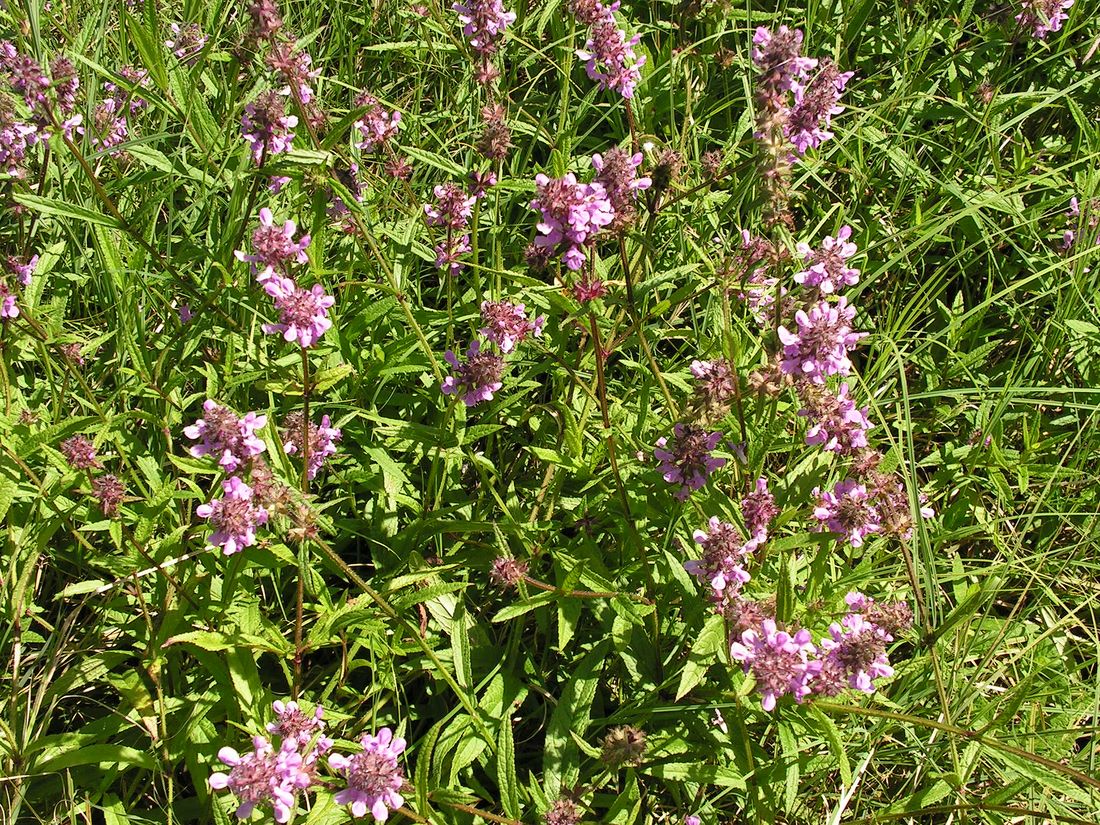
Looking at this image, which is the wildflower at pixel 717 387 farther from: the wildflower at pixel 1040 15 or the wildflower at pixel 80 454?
the wildflower at pixel 1040 15

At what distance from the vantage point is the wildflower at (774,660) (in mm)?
2570

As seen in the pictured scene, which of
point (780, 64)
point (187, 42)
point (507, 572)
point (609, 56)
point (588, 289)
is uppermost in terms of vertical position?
point (780, 64)

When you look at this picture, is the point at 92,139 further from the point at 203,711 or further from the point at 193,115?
the point at 203,711

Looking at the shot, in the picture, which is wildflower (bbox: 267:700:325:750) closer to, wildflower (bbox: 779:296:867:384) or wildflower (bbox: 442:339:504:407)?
wildflower (bbox: 442:339:504:407)

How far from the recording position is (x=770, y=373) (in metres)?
2.82

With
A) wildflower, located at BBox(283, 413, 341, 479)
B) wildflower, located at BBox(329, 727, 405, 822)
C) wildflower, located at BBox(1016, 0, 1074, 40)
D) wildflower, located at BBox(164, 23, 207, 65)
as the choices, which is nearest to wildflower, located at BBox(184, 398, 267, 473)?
wildflower, located at BBox(283, 413, 341, 479)

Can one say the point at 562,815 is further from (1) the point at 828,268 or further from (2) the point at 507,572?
(1) the point at 828,268

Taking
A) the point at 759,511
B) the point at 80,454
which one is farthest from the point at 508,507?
the point at 80,454

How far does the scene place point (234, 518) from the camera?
2.45 metres

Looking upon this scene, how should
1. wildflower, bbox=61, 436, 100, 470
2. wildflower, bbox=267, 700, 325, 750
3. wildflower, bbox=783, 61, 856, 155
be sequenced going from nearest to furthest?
wildflower, bbox=267, 700, 325, 750, wildflower, bbox=61, 436, 100, 470, wildflower, bbox=783, 61, 856, 155

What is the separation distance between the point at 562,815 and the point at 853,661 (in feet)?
2.90

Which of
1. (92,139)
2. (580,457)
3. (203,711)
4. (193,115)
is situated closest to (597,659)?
(580,457)

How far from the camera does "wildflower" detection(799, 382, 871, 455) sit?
2.80 m

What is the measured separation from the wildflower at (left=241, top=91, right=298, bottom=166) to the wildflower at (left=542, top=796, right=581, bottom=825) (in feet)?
6.56
